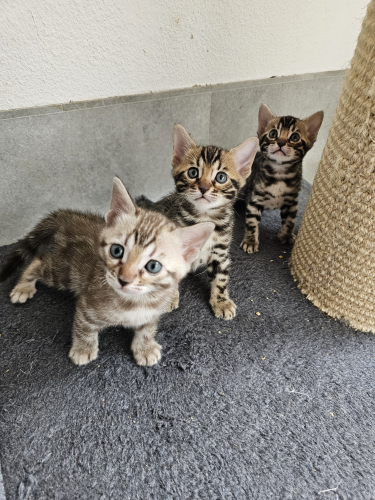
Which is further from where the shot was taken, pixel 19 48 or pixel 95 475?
pixel 19 48

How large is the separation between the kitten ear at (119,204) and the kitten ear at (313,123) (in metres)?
0.81

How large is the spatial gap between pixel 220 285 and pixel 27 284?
65cm

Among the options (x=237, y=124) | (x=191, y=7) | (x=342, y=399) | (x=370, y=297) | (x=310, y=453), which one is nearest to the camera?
(x=310, y=453)

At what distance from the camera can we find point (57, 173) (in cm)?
132

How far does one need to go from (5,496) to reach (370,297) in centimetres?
109

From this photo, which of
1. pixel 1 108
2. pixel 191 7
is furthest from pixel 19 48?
pixel 191 7

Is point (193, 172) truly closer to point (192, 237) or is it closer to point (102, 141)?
point (192, 237)

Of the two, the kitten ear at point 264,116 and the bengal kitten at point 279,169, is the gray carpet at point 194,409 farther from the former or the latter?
the kitten ear at point 264,116

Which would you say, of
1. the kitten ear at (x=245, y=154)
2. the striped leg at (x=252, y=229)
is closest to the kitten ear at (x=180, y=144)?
the kitten ear at (x=245, y=154)

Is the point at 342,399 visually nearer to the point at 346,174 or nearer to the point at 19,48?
the point at 346,174

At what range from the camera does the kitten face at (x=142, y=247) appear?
0.75m

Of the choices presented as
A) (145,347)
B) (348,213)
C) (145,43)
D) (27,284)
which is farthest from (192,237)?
(145,43)

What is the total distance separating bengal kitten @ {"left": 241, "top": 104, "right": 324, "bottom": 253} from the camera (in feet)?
4.09

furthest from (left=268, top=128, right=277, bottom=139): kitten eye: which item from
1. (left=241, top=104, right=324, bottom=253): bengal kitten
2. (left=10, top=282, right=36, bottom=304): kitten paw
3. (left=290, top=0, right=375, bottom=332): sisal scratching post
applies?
(left=10, top=282, right=36, bottom=304): kitten paw
